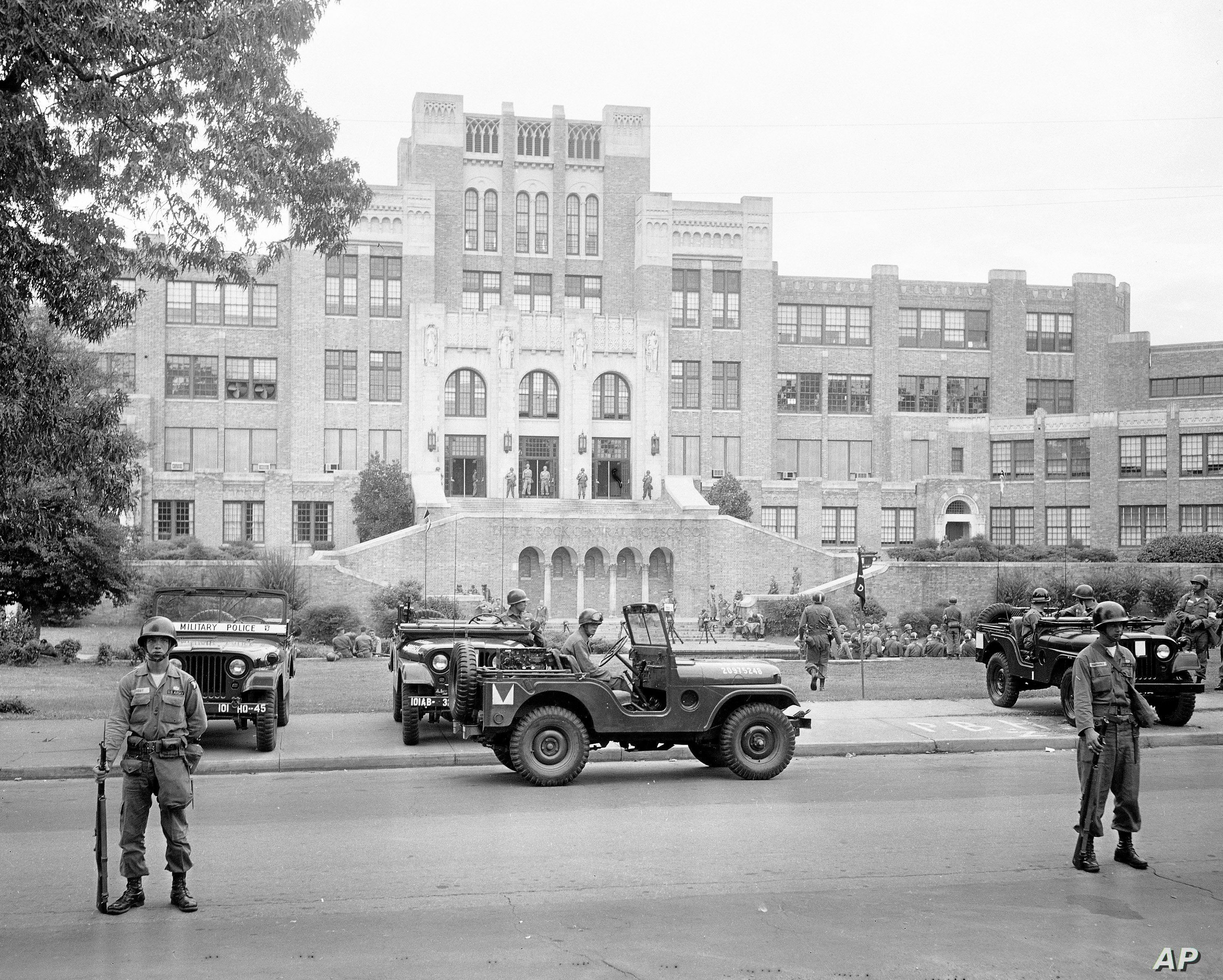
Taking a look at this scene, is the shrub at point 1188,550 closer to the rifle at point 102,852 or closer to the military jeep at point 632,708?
the military jeep at point 632,708

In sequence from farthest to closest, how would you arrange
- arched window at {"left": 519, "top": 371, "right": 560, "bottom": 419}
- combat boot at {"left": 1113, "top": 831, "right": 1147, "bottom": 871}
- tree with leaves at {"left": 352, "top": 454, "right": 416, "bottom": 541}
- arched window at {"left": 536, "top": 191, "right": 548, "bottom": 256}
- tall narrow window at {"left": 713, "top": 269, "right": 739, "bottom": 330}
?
tall narrow window at {"left": 713, "top": 269, "right": 739, "bottom": 330} → arched window at {"left": 536, "top": 191, "right": 548, "bottom": 256} → arched window at {"left": 519, "top": 371, "right": 560, "bottom": 419} → tree with leaves at {"left": 352, "top": 454, "right": 416, "bottom": 541} → combat boot at {"left": 1113, "top": 831, "right": 1147, "bottom": 871}

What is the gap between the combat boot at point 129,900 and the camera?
8.02 meters

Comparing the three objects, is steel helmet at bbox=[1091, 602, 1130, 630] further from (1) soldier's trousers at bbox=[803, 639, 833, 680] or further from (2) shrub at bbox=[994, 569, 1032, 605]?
(2) shrub at bbox=[994, 569, 1032, 605]

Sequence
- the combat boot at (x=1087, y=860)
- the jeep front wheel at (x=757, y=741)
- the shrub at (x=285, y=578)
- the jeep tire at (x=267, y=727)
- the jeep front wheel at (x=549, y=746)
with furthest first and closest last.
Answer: the shrub at (x=285, y=578), the jeep tire at (x=267, y=727), the jeep front wheel at (x=757, y=741), the jeep front wheel at (x=549, y=746), the combat boot at (x=1087, y=860)

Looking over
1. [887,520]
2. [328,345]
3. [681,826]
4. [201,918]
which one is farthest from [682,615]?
[201,918]

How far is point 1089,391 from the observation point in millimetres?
71188

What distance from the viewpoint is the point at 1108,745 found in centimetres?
924

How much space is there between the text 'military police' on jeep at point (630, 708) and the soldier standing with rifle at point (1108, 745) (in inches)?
172

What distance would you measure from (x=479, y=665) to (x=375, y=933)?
6716 mm

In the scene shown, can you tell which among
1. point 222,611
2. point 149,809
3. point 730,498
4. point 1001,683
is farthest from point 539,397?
point 149,809

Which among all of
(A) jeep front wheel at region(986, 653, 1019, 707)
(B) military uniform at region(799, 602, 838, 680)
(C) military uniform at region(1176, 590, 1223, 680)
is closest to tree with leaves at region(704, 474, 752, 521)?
(B) military uniform at region(799, 602, 838, 680)

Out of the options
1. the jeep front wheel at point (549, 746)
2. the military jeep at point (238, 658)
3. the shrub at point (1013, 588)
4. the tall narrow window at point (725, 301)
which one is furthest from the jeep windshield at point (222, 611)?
the tall narrow window at point (725, 301)

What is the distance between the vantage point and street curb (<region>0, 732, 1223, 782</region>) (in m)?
13.7

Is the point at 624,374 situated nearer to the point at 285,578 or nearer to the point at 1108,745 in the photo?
the point at 285,578
